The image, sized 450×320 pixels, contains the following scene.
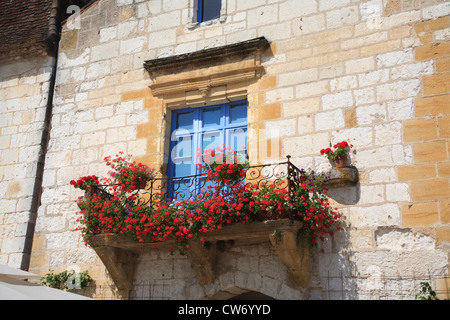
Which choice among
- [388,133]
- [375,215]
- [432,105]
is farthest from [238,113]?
[432,105]

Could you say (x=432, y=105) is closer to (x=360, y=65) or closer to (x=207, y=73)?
(x=360, y=65)

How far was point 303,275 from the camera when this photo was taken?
6.06 meters

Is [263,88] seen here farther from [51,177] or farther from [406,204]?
[51,177]

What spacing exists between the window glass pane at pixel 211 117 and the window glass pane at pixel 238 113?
176 millimetres

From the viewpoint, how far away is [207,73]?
24.3ft

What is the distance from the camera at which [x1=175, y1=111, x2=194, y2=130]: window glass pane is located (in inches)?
297

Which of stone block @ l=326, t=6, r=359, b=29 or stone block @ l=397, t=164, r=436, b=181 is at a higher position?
stone block @ l=326, t=6, r=359, b=29

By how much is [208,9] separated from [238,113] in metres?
1.74

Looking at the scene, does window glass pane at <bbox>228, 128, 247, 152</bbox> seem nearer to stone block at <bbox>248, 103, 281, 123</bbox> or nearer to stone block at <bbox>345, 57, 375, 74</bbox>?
stone block at <bbox>248, 103, 281, 123</bbox>

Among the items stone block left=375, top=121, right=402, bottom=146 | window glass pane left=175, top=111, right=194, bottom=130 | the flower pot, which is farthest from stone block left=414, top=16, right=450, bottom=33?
window glass pane left=175, top=111, right=194, bottom=130

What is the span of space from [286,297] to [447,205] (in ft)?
6.45

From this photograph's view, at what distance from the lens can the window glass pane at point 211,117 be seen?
24.1 feet
